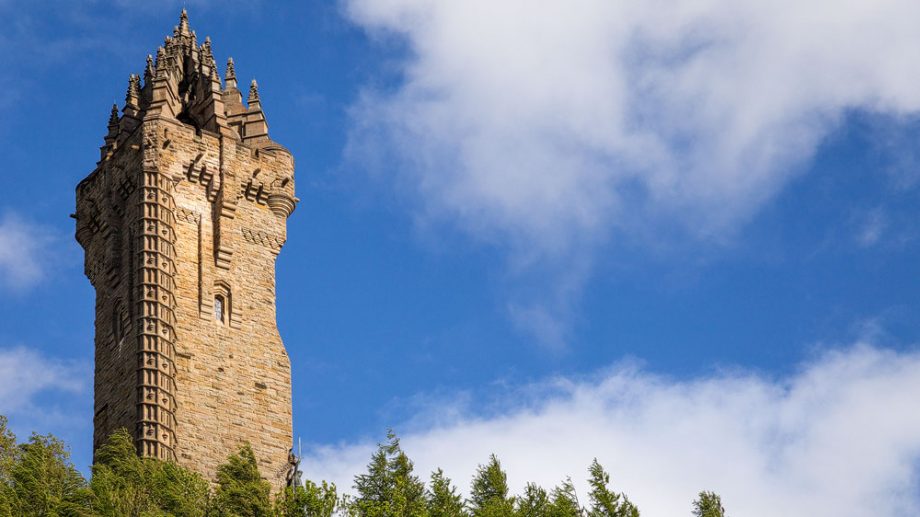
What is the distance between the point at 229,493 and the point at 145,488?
7.98ft

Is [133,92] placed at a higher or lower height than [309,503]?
higher

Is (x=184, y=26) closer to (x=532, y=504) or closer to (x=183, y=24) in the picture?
(x=183, y=24)

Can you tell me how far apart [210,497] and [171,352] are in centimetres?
866

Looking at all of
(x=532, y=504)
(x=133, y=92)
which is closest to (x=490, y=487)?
(x=532, y=504)

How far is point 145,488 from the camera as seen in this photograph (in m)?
55.6

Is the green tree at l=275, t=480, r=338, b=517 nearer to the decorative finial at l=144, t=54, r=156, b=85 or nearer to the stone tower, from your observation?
the stone tower

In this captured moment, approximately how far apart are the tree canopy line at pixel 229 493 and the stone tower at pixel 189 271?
9.53 feet

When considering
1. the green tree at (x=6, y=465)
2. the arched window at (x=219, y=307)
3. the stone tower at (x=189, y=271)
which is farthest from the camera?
the arched window at (x=219, y=307)

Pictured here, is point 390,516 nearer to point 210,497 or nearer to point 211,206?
point 210,497

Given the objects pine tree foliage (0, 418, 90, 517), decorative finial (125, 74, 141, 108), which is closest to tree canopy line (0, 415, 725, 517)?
pine tree foliage (0, 418, 90, 517)

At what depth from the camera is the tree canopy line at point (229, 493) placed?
53031mm

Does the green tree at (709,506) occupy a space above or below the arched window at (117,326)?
below

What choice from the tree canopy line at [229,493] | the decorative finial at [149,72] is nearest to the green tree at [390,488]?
the tree canopy line at [229,493]

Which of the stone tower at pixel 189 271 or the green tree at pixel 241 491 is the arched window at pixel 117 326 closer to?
the stone tower at pixel 189 271
